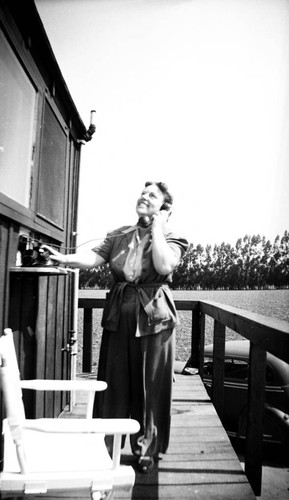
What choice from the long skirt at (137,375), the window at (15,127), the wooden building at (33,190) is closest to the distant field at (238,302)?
the long skirt at (137,375)

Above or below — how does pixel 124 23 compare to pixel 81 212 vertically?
above

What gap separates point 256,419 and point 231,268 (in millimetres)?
856

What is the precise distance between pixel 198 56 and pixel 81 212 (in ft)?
4.28

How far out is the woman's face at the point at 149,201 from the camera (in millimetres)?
1844

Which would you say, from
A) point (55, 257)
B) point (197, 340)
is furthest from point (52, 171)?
point (197, 340)

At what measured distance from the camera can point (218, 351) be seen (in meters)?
2.83

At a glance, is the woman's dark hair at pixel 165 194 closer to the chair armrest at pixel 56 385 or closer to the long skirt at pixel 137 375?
the long skirt at pixel 137 375

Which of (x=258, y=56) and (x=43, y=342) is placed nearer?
(x=258, y=56)

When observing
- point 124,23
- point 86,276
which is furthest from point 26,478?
point 124,23

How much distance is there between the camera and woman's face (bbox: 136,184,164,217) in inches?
72.6

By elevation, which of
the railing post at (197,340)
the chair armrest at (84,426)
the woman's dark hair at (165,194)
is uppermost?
the woman's dark hair at (165,194)

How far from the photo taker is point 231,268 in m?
2.30

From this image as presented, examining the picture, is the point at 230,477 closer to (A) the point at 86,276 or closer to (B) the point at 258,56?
(A) the point at 86,276

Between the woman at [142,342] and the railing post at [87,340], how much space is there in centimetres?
123
